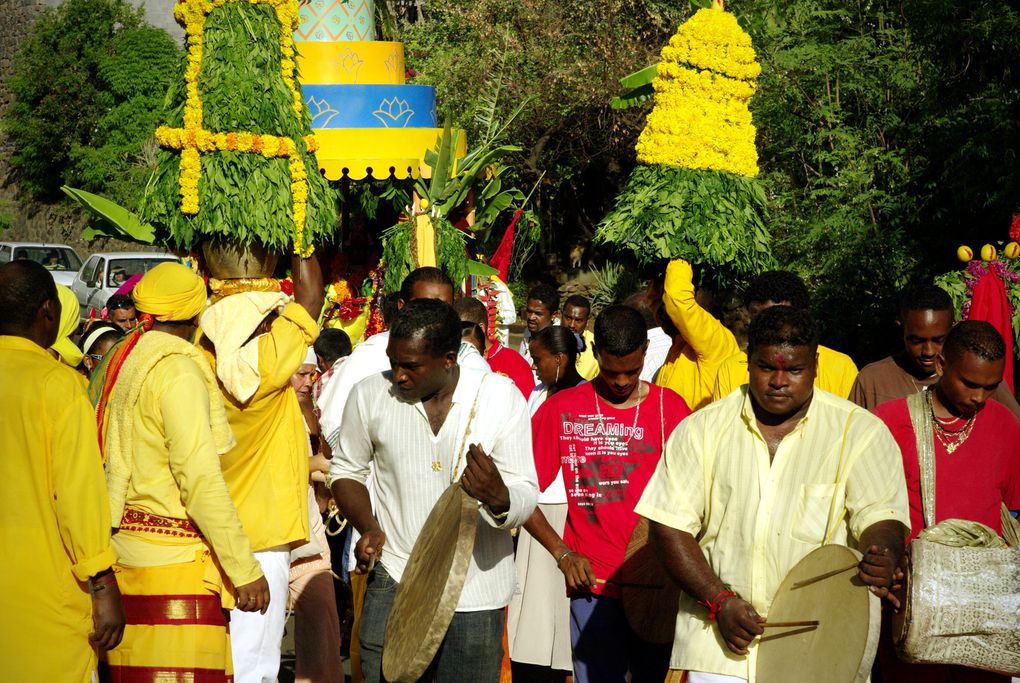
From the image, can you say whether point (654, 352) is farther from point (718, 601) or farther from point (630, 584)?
point (718, 601)

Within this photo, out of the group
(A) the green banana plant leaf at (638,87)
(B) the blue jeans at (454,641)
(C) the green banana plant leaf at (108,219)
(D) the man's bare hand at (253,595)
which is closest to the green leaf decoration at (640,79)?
(A) the green banana plant leaf at (638,87)

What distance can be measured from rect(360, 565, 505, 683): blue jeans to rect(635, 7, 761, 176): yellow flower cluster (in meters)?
3.59

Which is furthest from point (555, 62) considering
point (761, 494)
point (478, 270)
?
point (761, 494)

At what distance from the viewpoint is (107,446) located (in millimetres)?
5086

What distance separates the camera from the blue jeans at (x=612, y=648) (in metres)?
6.04

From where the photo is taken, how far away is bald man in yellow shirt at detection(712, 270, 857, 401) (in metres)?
6.52

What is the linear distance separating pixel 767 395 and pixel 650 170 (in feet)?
12.2

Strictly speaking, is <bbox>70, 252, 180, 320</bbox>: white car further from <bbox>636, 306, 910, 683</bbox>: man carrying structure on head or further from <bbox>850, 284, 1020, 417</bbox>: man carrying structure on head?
<bbox>636, 306, 910, 683</bbox>: man carrying structure on head

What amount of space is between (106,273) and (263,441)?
727 inches

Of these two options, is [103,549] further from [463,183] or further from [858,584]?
[463,183]

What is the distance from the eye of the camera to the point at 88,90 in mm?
36031

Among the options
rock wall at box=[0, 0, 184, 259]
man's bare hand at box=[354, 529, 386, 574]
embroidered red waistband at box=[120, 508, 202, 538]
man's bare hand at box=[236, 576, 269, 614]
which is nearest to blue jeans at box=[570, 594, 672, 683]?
man's bare hand at box=[354, 529, 386, 574]

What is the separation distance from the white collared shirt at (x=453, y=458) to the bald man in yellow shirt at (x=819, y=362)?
1.94 m

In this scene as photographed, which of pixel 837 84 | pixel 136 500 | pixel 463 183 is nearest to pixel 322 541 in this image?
pixel 136 500
